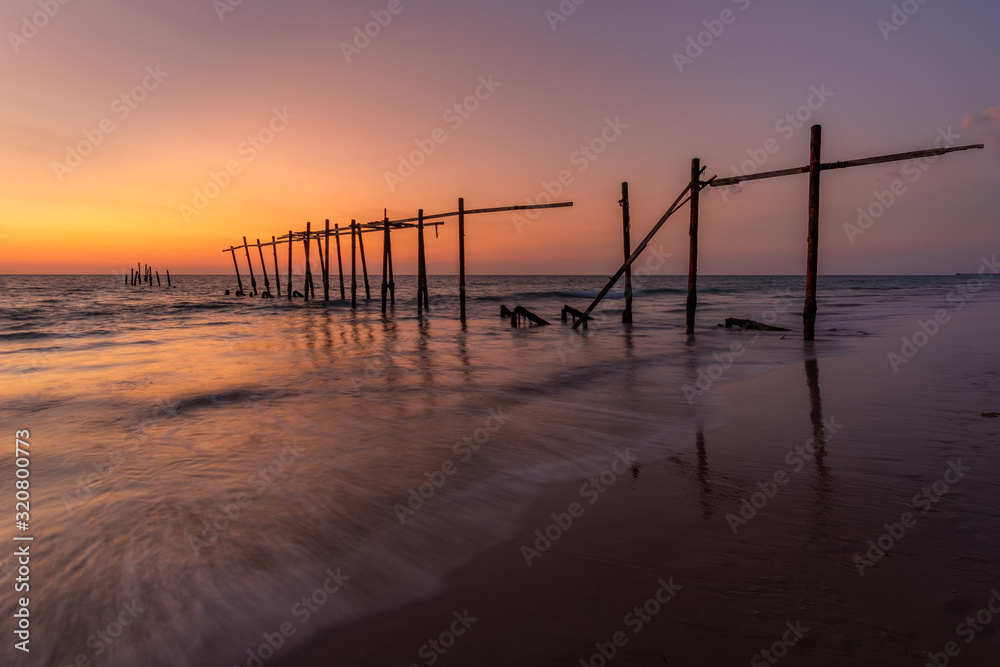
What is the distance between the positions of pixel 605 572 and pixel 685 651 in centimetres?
71

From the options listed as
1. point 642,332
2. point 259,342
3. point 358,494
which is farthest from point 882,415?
point 259,342

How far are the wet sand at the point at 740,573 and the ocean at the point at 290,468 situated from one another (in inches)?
12.2

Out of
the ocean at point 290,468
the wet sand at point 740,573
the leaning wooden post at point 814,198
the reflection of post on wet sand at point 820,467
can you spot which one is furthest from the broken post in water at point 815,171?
the wet sand at point 740,573

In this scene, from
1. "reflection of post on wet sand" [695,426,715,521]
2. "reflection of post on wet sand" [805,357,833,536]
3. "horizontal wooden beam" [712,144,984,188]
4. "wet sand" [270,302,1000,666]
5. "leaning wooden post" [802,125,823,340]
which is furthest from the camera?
"leaning wooden post" [802,125,823,340]

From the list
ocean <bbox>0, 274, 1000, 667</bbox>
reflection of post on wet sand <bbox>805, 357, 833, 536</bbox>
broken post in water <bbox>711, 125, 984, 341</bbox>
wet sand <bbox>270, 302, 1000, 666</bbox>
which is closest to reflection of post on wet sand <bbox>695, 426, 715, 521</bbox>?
wet sand <bbox>270, 302, 1000, 666</bbox>

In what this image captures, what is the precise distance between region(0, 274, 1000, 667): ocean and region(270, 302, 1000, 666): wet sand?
31 centimetres

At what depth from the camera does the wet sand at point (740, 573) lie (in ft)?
7.68

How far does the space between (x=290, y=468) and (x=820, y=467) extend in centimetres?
497

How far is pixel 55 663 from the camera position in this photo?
101 inches

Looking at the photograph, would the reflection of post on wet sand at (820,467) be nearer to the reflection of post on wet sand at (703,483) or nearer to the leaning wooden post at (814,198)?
the reflection of post on wet sand at (703,483)

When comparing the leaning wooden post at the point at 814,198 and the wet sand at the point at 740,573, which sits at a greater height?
the leaning wooden post at the point at 814,198

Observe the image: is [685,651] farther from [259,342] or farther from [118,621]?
[259,342]

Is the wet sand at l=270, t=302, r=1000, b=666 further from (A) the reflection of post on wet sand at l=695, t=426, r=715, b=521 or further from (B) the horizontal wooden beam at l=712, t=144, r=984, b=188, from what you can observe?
(B) the horizontal wooden beam at l=712, t=144, r=984, b=188

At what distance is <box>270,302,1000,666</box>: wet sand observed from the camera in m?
2.34
